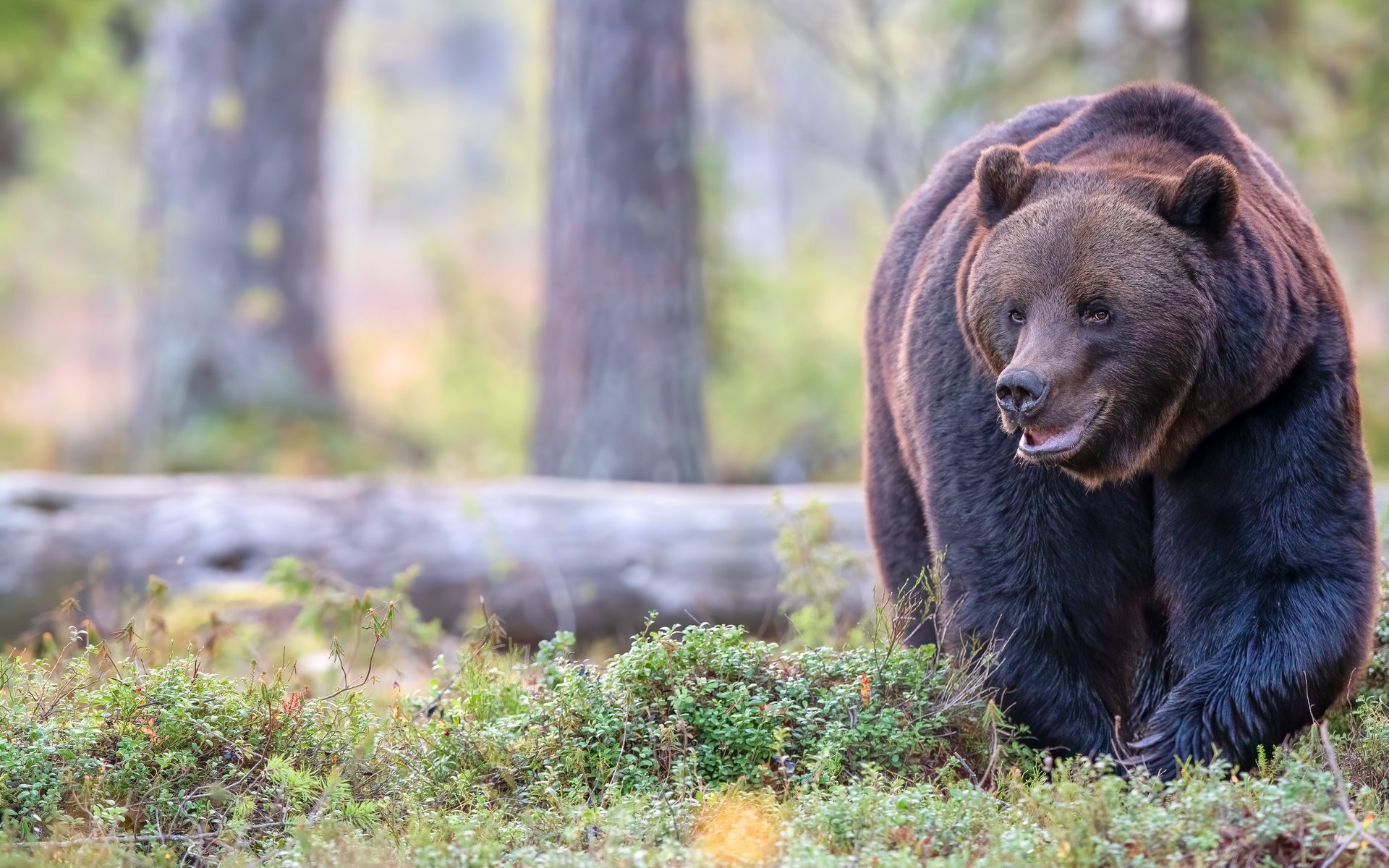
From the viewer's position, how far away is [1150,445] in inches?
162

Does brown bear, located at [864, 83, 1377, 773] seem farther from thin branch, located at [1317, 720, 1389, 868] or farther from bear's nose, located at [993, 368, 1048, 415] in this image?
thin branch, located at [1317, 720, 1389, 868]

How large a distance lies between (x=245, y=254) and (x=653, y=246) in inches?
204

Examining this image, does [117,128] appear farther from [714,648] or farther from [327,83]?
[714,648]

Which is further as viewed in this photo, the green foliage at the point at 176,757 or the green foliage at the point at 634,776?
the green foliage at the point at 176,757

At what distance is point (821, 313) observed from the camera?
691 inches

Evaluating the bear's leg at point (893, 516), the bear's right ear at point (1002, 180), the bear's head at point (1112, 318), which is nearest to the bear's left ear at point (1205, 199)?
the bear's head at point (1112, 318)

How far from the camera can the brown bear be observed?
4.02 meters

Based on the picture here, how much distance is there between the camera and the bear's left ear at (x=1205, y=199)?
3947mm

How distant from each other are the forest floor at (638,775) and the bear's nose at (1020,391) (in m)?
0.85

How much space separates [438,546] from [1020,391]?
16.3ft

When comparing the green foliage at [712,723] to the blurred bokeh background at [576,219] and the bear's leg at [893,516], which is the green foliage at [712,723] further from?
the blurred bokeh background at [576,219]

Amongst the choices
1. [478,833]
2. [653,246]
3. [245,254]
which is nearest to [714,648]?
[478,833]

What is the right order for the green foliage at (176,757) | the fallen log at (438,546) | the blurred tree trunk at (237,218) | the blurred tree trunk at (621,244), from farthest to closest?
the blurred tree trunk at (237,218), the blurred tree trunk at (621,244), the fallen log at (438,546), the green foliage at (176,757)

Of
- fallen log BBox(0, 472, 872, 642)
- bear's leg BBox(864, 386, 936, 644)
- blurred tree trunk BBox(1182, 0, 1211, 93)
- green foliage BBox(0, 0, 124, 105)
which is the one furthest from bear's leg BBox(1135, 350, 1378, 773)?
green foliage BBox(0, 0, 124, 105)
